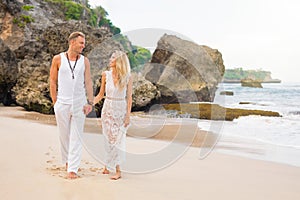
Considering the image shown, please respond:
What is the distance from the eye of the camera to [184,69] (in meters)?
23.5

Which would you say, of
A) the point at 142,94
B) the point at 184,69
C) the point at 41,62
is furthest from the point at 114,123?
the point at 184,69

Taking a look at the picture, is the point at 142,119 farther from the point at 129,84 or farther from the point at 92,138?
the point at 129,84

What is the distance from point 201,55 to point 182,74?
8.28 ft

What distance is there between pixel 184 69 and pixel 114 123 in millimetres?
19319

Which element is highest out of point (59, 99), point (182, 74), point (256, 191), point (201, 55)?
point (201, 55)

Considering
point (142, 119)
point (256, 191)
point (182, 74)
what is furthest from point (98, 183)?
point (182, 74)

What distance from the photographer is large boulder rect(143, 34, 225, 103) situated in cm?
2166

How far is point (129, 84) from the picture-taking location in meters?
4.62

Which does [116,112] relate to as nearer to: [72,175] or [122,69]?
[122,69]

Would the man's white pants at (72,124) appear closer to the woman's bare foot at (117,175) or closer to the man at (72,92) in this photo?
the man at (72,92)

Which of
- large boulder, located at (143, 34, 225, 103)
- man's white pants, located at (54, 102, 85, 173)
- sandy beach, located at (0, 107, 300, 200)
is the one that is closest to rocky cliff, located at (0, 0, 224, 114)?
large boulder, located at (143, 34, 225, 103)

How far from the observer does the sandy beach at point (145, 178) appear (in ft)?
12.1

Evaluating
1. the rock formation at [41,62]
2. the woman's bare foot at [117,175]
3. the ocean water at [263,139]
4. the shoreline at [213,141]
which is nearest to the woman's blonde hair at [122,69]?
the woman's bare foot at [117,175]

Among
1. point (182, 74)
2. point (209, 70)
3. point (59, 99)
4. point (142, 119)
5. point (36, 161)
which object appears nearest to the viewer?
point (59, 99)
